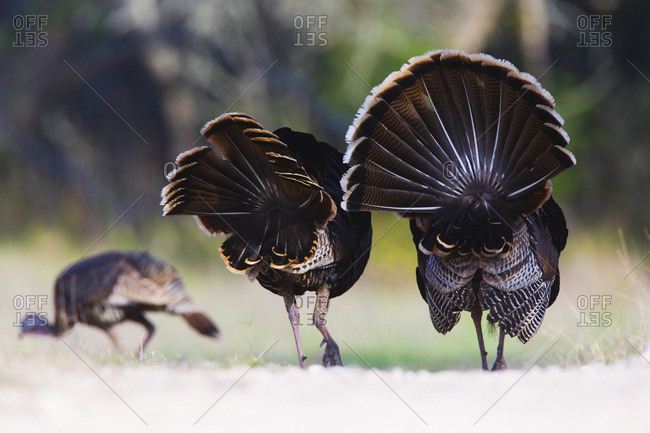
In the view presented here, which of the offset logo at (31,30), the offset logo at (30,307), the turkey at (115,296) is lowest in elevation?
the offset logo at (30,307)

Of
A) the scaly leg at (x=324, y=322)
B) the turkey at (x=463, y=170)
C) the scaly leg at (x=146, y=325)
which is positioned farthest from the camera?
the scaly leg at (x=146, y=325)

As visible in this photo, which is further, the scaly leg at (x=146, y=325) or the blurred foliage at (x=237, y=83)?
the blurred foliage at (x=237, y=83)

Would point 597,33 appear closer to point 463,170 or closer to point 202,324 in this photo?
point 202,324

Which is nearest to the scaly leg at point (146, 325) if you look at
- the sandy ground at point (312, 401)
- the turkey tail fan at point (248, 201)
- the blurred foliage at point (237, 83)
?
the turkey tail fan at point (248, 201)

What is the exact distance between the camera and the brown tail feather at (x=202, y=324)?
812 centimetres

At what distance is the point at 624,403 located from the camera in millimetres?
4277

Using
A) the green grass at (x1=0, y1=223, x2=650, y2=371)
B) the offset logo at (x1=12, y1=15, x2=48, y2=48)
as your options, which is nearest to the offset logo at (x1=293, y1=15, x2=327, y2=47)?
the green grass at (x1=0, y1=223, x2=650, y2=371)

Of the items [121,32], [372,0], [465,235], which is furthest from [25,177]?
[465,235]

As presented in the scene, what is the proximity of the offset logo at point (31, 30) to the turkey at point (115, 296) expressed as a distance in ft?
28.6

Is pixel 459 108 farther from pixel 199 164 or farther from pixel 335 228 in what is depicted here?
pixel 199 164

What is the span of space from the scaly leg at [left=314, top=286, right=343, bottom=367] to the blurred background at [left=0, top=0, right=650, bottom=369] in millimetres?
4744

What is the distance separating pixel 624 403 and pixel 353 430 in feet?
4.45

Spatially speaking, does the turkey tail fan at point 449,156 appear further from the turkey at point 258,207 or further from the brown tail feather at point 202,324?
the brown tail feather at point 202,324

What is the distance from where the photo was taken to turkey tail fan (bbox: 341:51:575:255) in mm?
5516
